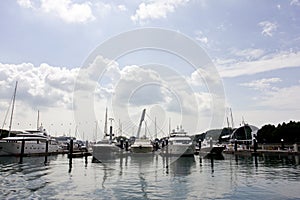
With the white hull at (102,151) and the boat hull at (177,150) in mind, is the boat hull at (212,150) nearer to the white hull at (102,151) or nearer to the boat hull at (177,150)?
the boat hull at (177,150)

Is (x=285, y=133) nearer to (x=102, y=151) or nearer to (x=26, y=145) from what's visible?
(x=102, y=151)

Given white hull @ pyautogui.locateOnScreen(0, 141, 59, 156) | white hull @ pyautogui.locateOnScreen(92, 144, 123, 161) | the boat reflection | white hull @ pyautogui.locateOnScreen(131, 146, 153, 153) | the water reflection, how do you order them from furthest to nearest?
1. white hull @ pyautogui.locateOnScreen(131, 146, 153, 153)
2. white hull @ pyautogui.locateOnScreen(0, 141, 59, 156)
3. white hull @ pyautogui.locateOnScreen(92, 144, 123, 161)
4. the boat reflection
5. the water reflection

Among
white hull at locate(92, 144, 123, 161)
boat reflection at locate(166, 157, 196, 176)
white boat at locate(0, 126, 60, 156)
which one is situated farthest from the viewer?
white boat at locate(0, 126, 60, 156)

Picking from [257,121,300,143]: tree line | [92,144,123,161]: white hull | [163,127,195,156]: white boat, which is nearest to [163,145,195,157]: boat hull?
[163,127,195,156]: white boat

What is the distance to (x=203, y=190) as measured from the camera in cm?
2186

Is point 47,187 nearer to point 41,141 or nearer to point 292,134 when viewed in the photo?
point 41,141

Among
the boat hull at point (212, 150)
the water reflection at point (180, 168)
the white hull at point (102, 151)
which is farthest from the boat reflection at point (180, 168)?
the boat hull at point (212, 150)

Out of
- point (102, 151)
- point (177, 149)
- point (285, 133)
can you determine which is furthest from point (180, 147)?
point (285, 133)

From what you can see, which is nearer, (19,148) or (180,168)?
(180,168)

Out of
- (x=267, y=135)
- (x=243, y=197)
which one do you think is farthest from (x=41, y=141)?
(x=267, y=135)

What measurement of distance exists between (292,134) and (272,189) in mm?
78231

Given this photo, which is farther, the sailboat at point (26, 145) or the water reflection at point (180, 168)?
the sailboat at point (26, 145)

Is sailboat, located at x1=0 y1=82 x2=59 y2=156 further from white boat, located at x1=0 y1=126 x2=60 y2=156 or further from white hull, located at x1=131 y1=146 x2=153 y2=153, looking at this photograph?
white hull, located at x1=131 y1=146 x2=153 y2=153

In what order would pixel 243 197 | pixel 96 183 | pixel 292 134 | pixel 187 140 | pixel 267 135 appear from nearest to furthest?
1. pixel 243 197
2. pixel 96 183
3. pixel 187 140
4. pixel 292 134
5. pixel 267 135
